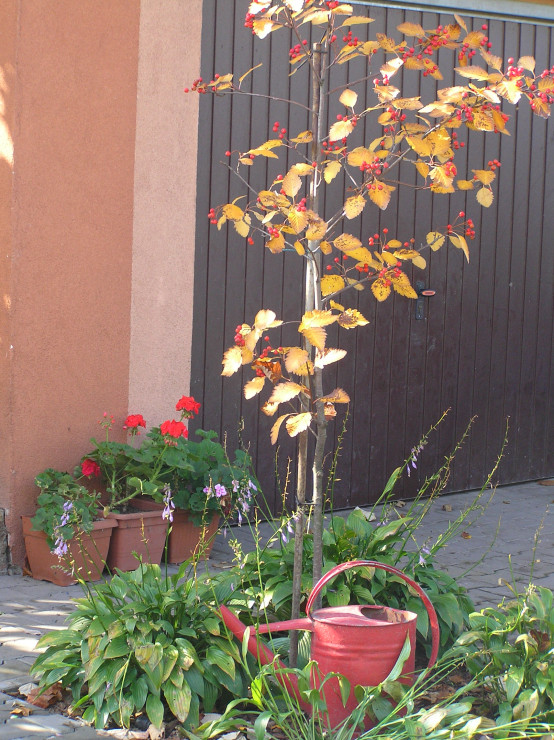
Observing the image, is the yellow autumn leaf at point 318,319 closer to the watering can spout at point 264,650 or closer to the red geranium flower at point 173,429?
the watering can spout at point 264,650

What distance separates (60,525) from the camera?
4496mm

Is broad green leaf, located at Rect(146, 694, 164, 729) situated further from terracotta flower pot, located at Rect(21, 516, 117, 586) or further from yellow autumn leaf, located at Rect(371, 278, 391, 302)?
terracotta flower pot, located at Rect(21, 516, 117, 586)

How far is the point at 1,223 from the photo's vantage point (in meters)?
4.93

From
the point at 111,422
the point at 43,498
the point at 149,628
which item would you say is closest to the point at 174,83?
the point at 111,422

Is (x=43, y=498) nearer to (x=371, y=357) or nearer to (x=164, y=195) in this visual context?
(x=164, y=195)

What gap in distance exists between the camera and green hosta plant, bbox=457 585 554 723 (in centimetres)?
289

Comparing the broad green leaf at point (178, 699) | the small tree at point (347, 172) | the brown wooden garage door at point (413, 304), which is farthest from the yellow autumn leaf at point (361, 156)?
the brown wooden garage door at point (413, 304)

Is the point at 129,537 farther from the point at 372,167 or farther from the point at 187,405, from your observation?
the point at 372,167

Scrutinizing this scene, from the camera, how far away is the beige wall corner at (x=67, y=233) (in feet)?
16.1

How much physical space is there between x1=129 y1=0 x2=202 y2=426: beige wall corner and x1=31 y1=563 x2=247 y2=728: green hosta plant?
91.6 inches

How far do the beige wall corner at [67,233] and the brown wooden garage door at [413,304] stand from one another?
0.63m

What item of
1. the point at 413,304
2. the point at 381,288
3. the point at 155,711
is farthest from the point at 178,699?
the point at 413,304

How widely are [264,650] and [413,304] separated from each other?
433 cm

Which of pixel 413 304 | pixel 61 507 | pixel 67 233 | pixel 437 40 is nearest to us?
pixel 437 40
